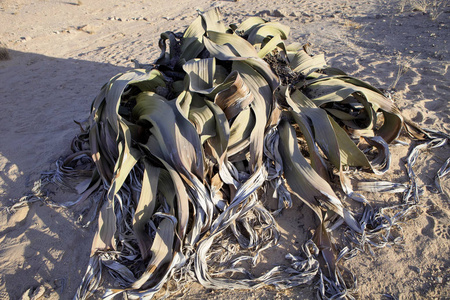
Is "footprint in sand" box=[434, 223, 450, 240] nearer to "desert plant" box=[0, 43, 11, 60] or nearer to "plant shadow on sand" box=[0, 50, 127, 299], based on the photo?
"plant shadow on sand" box=[0, 50, 127, 299]

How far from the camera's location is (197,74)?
176 centimetres

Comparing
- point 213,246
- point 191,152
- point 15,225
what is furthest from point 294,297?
point 15,225

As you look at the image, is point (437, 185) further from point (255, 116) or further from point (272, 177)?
point (255, 116)

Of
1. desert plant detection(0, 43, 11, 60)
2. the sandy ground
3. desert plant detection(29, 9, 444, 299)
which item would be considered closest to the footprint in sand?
the sandy ground

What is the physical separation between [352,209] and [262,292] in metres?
0.69

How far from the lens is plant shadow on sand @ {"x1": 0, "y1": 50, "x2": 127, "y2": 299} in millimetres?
1493

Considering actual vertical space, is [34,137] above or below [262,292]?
above

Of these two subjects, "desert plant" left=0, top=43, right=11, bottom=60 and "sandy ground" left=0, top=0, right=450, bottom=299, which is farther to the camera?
"desert plant" left=0, top=43, right=11, bottom=60

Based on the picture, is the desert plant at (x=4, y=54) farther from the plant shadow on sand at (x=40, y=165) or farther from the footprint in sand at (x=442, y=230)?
the footprint in sand at (x=442, y=230)

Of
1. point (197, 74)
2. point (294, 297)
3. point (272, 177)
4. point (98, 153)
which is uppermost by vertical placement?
point (197, 74)

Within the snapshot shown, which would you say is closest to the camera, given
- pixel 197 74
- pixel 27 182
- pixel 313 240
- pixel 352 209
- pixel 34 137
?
pixel 313 240

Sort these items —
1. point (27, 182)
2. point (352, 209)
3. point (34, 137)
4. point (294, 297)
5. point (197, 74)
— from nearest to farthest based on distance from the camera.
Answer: point (294, 297) < point (352, 209) < point (197, 74) < point (27, 182) < point (34, 137)

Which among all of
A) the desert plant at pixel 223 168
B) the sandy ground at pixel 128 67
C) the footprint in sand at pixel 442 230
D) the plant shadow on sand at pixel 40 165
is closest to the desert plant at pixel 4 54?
the sandy ground at pixel 128 67

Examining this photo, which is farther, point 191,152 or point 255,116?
point 255,116
